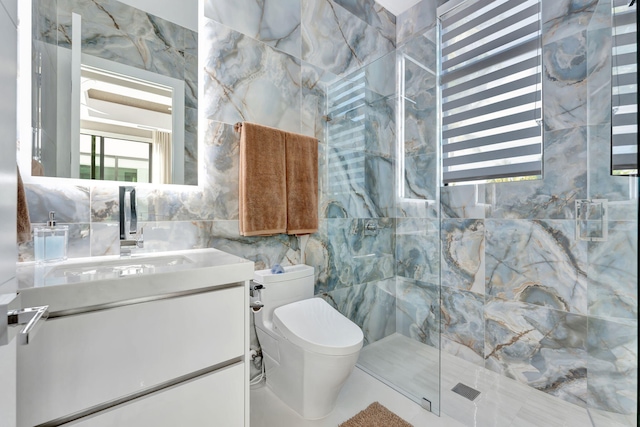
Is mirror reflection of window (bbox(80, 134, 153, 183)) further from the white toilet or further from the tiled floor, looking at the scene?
the tiled floor

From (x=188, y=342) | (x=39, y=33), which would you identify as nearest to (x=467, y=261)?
(x=188, y=342)

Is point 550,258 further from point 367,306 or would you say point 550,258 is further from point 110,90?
point 110,90

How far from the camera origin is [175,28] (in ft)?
4.79

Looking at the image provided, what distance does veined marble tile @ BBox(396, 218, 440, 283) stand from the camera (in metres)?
1.73

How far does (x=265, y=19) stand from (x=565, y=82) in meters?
1.81

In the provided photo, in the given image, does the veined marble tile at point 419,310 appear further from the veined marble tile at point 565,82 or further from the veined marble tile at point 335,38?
the veined marble tile at point 335,38

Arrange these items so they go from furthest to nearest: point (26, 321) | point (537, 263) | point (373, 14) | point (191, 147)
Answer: point (373, 14) < point (537, 263) < point (191, 147) < point (26, 321)

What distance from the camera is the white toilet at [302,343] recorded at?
4.46 ft

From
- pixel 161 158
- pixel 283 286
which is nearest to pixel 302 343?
pixel 283 286

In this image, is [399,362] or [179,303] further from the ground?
[179,303]

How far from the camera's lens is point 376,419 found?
145 centimetres

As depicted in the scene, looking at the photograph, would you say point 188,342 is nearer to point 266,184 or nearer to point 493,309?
point 266,184

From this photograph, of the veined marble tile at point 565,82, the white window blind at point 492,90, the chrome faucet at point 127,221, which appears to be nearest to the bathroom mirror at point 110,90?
the chrome faucet at point 127,221

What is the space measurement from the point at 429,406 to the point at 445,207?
128 cm
